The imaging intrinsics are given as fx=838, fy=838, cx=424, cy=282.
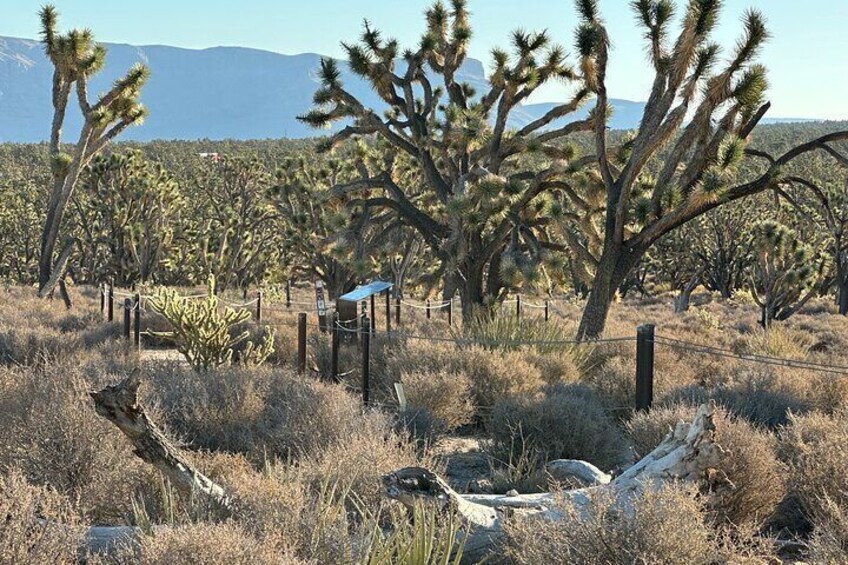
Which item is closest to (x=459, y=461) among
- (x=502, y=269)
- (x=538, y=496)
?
(x=538, y=496)

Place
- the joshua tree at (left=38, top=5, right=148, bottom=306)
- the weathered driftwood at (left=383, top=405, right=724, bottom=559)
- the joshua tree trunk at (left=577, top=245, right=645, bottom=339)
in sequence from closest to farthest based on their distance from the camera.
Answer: the weathered driftwood at (left=383, top=405, right=724, bottom=559)
the joshua tree trunk at (left=577, top=245, right=645, bottom=339)
the joshua tree at (left=38, top=5, right=148, bottom=306)

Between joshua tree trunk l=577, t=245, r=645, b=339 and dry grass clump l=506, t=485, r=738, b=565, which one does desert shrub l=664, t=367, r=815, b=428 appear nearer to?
dry grass clump l=506, t=485, r=738, b=565

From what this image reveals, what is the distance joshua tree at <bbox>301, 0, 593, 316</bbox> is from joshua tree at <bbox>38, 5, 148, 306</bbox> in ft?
20.2

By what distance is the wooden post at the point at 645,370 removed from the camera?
8.33m

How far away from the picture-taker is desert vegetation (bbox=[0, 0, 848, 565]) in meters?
3.94

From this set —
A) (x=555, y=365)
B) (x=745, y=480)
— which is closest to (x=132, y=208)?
(x=555, y=365)

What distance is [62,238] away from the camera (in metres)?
40.1

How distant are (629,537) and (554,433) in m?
3.53

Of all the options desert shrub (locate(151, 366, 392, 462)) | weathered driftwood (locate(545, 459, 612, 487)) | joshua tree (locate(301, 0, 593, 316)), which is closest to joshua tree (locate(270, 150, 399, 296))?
joshua tree (locate(301, 0, 593, 316))

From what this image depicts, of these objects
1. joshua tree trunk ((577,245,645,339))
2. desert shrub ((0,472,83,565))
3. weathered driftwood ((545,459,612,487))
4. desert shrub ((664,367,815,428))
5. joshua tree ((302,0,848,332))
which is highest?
joshua tree ((302,0,848,332))

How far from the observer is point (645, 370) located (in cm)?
834

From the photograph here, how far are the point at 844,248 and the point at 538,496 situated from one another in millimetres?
27949

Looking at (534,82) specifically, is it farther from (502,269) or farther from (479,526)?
(479,526)

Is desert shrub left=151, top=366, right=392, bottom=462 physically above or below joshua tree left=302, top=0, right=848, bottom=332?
below
